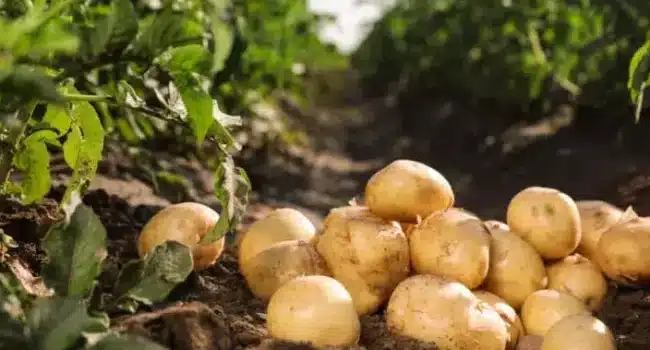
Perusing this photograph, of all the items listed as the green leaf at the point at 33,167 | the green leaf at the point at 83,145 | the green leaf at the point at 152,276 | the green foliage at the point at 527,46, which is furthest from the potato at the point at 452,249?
the green foliage at the point at 527,46

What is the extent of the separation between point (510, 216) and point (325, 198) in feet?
10.4

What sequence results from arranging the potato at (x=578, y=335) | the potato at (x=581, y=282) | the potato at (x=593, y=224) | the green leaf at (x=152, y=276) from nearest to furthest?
the green leaf at (x=152, y=276)
the potato at (x=578, y=335)
the potato at (x=581, y=282)
the potato at (x=593, y=224)

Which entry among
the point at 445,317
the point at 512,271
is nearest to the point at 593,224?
the point at 512,271

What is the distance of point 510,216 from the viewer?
8.44 ft

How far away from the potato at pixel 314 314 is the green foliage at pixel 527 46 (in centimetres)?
270

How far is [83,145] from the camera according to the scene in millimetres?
2289

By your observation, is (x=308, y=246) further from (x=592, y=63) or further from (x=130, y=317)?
(x=592, y=63)

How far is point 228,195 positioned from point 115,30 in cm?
41

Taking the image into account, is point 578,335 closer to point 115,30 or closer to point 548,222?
point 548,222

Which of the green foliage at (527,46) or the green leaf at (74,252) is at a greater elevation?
the green leaf at (74,252)

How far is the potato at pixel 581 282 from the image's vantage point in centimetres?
247

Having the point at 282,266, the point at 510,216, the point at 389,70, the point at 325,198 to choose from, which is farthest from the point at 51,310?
the point at 389,70

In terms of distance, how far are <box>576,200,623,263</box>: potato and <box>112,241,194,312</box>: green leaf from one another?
1.16 m

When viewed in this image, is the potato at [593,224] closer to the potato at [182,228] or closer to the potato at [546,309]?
the potato at [546,309]
